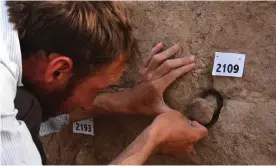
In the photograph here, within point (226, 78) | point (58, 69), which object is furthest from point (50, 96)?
point (226, 78)

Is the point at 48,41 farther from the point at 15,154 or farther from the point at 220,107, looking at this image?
the point at 220,107

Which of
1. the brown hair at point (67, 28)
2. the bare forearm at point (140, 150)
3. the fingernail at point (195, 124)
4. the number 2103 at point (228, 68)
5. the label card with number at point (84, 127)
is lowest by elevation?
the label card with number at point (84, 127)

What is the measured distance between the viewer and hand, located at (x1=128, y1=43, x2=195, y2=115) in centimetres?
137

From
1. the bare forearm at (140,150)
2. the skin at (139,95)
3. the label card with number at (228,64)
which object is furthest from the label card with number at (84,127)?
the label card with number at (228,64)

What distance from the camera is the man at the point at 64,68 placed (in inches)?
40.7

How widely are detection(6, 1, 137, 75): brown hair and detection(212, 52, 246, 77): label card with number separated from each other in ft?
1.05

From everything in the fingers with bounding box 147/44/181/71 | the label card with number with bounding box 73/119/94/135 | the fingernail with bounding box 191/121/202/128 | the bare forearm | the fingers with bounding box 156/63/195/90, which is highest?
the fingers with bounding box 147/44/181/71

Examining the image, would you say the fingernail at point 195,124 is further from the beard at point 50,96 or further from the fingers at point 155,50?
the beard at point 50,96

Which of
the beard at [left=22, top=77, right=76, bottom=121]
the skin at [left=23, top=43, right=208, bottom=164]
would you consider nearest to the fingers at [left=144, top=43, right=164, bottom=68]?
the skin at [left=23, top=43, right=208, bottom=164]

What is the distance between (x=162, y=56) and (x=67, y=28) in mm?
349

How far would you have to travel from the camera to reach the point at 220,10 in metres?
1.34

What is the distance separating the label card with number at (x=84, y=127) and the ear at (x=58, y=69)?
0.42m

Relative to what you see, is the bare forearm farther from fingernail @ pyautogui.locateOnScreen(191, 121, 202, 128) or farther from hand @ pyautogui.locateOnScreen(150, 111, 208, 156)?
fingernail @ pyautogui.locateOnScreen(191, 121, 202, 128)

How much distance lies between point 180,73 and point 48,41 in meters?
0.41
